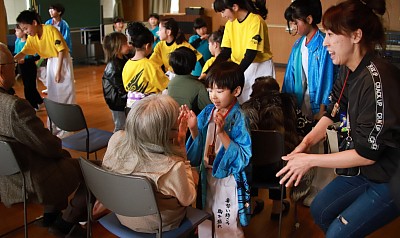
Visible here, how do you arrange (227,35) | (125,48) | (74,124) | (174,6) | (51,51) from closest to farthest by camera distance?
(74,124) → (227,35) → (125,48) → (51,51) → (174,6)

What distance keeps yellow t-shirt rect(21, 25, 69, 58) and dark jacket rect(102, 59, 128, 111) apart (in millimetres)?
744

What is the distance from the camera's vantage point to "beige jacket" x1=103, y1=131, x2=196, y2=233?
1.57 meters

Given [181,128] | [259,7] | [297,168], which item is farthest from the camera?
[259,7]

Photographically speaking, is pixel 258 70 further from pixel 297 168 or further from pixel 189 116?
pixel 297 168

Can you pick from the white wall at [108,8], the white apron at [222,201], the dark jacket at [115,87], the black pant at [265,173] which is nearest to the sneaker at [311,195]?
the black pant at [265,173]

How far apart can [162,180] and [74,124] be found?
133 centimetres

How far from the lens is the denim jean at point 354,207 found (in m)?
1.46

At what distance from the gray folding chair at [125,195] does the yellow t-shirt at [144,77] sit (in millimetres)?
1426

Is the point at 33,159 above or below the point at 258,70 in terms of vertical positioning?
below

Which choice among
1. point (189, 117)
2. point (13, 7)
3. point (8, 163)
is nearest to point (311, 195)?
point (189, 117)

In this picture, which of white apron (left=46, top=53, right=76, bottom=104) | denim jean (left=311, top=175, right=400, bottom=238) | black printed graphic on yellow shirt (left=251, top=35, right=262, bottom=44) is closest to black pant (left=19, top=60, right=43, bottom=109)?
white apron (left=46, top=53, right=76, bottom=104)

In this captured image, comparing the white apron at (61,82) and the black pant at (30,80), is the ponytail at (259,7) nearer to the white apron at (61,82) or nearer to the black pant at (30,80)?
the white apron at (61,82)

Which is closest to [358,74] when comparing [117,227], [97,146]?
[117,227]

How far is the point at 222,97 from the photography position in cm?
196
